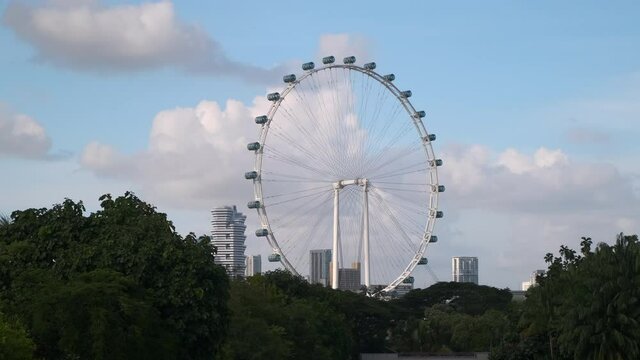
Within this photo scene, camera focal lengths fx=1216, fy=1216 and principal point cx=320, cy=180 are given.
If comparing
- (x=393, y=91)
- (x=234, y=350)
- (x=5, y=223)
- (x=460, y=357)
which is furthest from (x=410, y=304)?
(x=5, y=223)

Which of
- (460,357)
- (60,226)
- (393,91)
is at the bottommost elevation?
(460,357)

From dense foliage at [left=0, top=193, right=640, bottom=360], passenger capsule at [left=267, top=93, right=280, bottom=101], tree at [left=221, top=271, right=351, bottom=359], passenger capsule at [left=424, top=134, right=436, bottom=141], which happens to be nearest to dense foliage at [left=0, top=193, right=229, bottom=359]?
dense foliage at [left=0, top=193, right=640, bottom=360]

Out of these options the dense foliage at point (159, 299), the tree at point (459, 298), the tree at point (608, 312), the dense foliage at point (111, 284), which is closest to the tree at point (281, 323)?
the dense foliage at point (159, 299)

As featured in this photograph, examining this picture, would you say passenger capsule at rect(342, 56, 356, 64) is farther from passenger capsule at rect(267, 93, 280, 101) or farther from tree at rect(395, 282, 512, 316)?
tree at rect(395, 282, 512, 316)

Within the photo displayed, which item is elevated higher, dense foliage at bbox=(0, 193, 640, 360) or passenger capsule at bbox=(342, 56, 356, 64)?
passenger capsule at bbox=(342, 56, 356, 64)

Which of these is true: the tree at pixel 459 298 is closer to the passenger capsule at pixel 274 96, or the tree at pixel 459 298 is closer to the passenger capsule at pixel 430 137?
the passenger capsule at pixel 430 137

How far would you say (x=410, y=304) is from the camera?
16675 cm

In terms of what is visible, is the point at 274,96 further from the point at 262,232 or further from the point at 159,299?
the point at 159,299

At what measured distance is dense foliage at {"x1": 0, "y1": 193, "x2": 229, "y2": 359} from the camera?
159 ft

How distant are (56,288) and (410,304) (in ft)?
393

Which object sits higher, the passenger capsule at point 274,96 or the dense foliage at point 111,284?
the passenger capsule at point 274,96

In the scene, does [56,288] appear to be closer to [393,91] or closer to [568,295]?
[568,295]

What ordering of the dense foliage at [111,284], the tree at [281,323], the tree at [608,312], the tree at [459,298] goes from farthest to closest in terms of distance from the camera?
1. the tree at [459,298]
2. the tree at [281,323]
3. the tree at [608,312]
4. the dense foliage at [111,284]

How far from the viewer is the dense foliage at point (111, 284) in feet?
159
